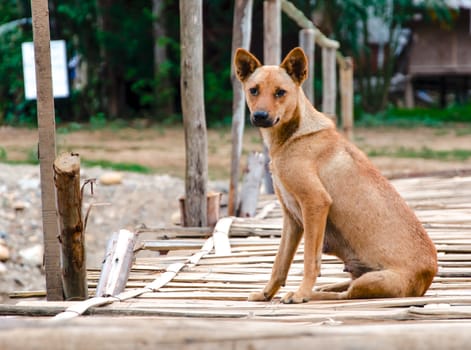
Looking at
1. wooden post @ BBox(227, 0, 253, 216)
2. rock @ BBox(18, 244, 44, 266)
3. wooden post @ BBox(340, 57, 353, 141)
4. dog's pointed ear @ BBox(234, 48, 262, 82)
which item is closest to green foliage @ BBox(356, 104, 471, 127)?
wooden post @ BBox(340, 57, 353, 141)

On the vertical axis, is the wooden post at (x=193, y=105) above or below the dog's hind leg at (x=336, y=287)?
above

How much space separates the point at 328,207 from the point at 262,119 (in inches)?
18.8

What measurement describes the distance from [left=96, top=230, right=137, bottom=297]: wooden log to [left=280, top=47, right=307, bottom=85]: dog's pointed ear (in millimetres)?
1200

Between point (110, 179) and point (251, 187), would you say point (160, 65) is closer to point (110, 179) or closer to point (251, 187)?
point (110, 179)

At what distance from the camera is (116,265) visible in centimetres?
402

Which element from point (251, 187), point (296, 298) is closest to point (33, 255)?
point (251, 187)

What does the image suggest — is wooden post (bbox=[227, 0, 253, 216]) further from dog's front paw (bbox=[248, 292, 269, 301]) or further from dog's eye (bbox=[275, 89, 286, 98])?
dog's front paw (bbox=[248, 292, 269, 301])

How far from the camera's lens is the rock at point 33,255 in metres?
8.74

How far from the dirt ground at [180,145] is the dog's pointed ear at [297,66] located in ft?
24.0

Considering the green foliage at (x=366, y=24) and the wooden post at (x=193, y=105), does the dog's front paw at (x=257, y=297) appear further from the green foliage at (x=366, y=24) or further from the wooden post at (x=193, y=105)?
the green foliage at (x=366, y=24)

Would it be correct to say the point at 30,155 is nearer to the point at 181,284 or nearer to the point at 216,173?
the point at 216,173

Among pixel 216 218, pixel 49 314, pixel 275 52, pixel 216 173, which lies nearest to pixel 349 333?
pixel 49 314

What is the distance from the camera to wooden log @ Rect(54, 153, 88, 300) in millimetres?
3469

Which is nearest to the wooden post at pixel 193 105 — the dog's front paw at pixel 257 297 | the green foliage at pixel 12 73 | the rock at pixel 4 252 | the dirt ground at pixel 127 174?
the dog's front paw at pixel 257 297
